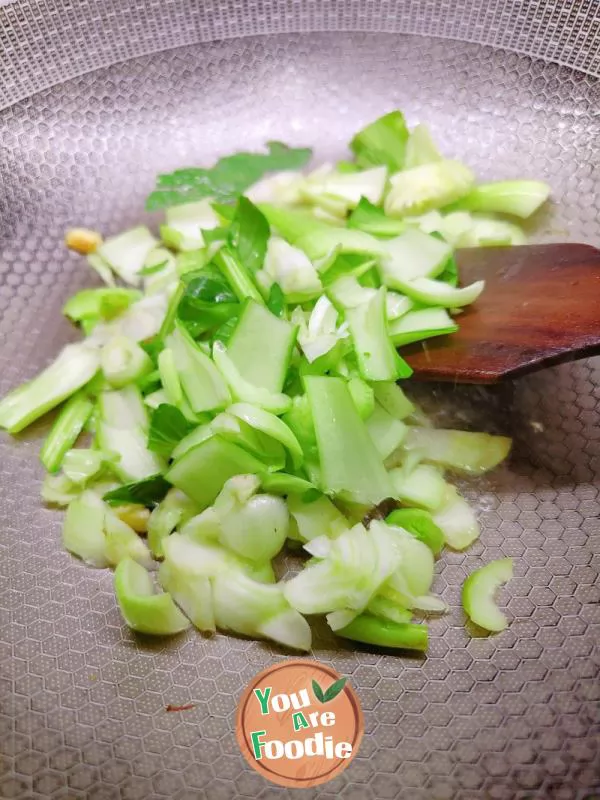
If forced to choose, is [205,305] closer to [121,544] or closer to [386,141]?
[121,544]

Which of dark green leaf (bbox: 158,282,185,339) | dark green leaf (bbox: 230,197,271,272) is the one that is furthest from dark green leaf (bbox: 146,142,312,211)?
dark green leaf (bbox: 158,282,185,339)

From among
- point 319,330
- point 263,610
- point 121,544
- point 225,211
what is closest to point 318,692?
point 263,610

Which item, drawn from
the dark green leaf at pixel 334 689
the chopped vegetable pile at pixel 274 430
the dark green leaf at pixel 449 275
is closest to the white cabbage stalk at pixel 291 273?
the chopped vegetable pile at pixel 274 430

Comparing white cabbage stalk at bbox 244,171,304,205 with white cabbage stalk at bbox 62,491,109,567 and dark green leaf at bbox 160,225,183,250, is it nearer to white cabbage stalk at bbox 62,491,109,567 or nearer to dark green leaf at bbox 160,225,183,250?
dark green leaf at bbox 160,225,183,250

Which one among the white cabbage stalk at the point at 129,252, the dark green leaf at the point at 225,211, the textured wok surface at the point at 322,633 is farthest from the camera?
the white cabbage stalk at the point at 129,252

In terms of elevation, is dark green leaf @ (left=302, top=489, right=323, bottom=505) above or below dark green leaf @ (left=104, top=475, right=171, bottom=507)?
above

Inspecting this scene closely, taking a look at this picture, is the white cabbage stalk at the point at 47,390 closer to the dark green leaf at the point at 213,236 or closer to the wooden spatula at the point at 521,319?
the dark green leaf at the point at 213,236
